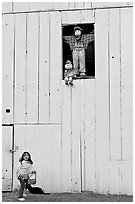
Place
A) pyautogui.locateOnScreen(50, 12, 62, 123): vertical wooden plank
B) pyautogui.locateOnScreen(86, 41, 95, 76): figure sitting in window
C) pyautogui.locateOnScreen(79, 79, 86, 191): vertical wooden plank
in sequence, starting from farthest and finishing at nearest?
pyautogui.locateOnScreen(86, 41, 95, 76): figure sitting in window < pyautogui.locateOnScreen(50, 12, 62, 123): vertical wooden plank < pyautogui.locateOnScreen(79, 79, 86, 191): vertical wooden plank

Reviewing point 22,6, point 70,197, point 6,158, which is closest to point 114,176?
point 70,197

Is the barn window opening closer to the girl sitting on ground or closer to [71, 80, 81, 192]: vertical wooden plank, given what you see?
[71, 80, 81, 192]: vertical wooden plank

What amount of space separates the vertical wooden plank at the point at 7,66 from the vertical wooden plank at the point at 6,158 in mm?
217

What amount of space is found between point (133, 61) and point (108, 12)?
0.99 m

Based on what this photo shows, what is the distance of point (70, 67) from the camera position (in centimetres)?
934

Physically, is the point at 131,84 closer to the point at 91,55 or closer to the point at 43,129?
the point at 91,55

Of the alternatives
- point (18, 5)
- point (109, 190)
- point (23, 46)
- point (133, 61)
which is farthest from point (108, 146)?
point (18, 5)

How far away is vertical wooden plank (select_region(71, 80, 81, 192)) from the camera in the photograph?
9.08 meters

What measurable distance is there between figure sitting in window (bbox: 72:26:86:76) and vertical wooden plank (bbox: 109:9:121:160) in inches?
21.1

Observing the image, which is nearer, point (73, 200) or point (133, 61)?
point (73, 200)

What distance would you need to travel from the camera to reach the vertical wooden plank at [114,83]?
9.04 m

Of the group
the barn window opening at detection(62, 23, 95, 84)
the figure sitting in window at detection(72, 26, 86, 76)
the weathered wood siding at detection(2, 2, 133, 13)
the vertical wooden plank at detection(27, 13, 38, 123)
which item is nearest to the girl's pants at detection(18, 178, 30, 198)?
→ the vertical wooden plank at detection(27, 13, 38, 123)

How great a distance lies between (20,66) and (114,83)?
1.73 metres

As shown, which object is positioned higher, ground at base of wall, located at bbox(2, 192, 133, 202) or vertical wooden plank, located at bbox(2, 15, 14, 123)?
vertical wooden plank, located at bbox(2, 15, 14, 123)
